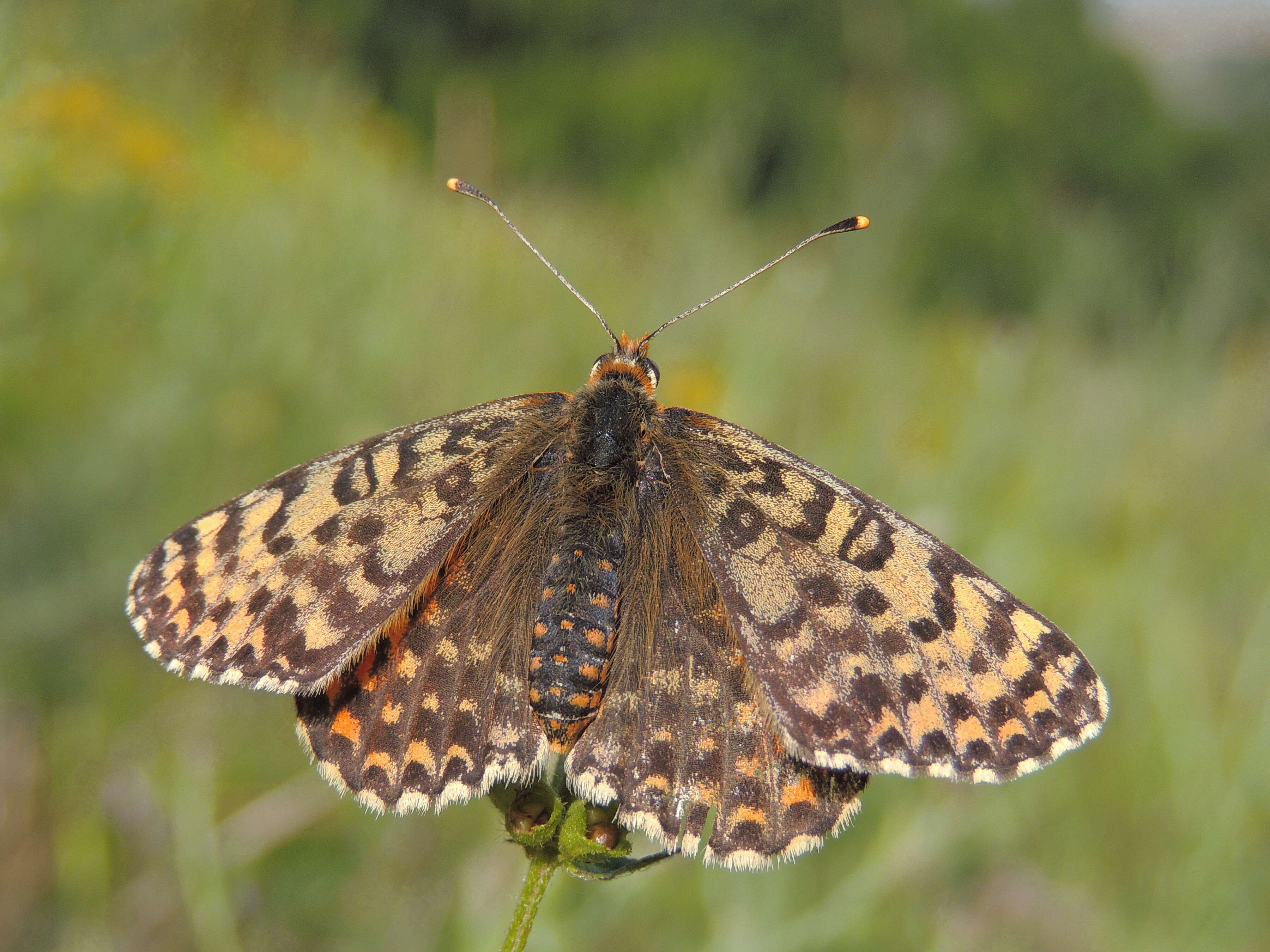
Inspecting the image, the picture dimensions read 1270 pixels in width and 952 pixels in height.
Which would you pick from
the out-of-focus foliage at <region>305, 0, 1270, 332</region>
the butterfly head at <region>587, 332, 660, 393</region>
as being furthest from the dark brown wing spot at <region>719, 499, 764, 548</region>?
the out-of-focus foliage at <region>305, 0, 1270, 332</region>

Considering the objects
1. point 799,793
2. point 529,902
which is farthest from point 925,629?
point 529,902

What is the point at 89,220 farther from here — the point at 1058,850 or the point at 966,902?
the point at 1058,850

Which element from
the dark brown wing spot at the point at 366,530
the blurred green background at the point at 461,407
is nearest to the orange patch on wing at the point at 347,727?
the dark brown wing spot at the point at 366,530

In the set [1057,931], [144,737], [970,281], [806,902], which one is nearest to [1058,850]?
[1057,931]

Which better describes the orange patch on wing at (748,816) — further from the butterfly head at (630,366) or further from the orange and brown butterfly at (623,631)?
the butterfly head at (630,366)

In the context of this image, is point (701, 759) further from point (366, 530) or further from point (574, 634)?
point (366, 530)

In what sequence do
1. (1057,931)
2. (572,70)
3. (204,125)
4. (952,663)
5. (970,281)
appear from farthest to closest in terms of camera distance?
1. (572,70)
2. (970,281)
3. (204,125)
4. (1057,931)
5. (952,663)
